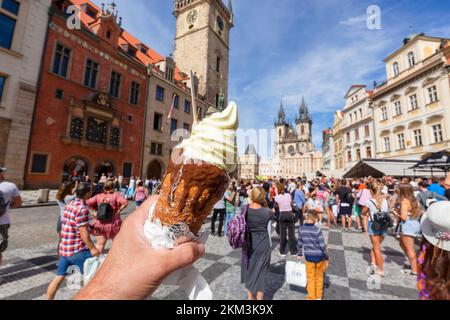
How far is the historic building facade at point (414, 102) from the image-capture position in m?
16.0

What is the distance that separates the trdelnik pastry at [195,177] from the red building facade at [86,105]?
16204mm

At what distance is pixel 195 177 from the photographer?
123 centimetres

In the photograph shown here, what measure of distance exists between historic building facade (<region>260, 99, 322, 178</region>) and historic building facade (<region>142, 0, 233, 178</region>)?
70.6 meters

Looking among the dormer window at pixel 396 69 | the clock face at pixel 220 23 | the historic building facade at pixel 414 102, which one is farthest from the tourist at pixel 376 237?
the clock face at pixel 220 23

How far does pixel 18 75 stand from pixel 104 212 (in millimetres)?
14631

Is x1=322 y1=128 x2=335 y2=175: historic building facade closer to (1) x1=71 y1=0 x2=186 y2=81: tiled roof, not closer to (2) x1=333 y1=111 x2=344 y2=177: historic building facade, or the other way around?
(2) x1=333 y1=111 x2=344 y2=177: historic building facade

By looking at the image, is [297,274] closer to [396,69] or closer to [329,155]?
[396,69]

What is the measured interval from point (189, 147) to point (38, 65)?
1787 cm

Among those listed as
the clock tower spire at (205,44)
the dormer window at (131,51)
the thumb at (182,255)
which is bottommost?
the thumb at (182,255)

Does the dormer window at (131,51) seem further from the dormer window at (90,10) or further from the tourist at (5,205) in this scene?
the tourist at (5,205)

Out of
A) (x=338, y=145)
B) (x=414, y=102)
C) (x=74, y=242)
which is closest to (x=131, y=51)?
(x=74, y=242)

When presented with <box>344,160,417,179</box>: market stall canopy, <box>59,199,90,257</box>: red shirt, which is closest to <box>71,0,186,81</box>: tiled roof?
<box>59,199,90,257</box>: red shirt

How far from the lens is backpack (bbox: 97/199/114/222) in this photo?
374 cm
